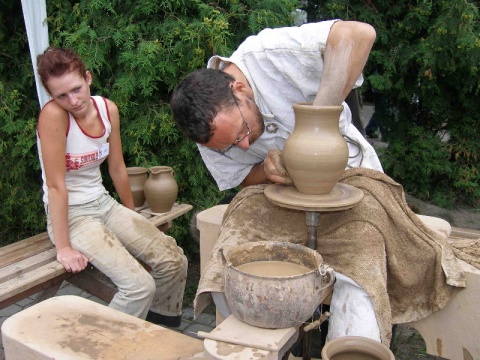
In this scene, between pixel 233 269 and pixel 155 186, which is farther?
pixel 155 186

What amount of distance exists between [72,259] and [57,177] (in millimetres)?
445

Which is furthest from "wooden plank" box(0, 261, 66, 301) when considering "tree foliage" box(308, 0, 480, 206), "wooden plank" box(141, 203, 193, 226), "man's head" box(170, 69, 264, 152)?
"tree foliage" box(308, 0, 480, 206)

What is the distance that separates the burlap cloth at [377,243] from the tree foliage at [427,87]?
2768mm

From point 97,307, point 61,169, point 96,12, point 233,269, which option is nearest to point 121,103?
point 96,12

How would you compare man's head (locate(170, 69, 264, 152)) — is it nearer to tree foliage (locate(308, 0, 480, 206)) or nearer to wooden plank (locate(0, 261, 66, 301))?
wooden plank (locate(0, 261, 66, 301))

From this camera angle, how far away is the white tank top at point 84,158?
2.83 meters

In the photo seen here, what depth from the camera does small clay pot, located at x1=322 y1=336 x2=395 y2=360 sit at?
5.05ft

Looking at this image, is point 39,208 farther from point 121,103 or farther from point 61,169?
point 61,169

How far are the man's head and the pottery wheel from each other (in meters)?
0.29

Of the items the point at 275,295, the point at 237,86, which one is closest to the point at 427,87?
the point at 237,86

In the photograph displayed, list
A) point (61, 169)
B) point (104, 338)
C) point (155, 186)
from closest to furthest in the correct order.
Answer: point (104, 338) < point (61, 169) < point (155, 186)

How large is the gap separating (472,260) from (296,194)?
877 mm

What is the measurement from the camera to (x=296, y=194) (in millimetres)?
1986

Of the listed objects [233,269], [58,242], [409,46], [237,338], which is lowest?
[58,242]
